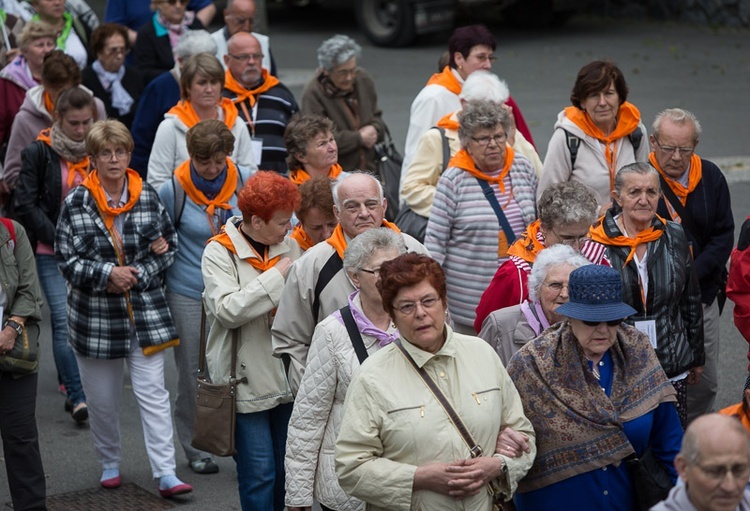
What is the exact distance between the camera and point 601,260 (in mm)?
5840

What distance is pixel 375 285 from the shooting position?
5.05 meters

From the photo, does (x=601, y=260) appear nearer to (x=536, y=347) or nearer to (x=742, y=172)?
(x=536, y=347)

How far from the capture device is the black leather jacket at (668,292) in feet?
19.0

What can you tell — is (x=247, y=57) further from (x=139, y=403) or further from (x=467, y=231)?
(x=139, y=403)

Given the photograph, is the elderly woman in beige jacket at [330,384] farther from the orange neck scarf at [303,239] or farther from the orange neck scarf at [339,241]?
the orange neck scarf at [303,239]

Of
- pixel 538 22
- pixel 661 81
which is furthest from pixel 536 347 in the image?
pixel 538 22

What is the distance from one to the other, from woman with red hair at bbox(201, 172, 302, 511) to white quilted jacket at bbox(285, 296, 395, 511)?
2.85ft

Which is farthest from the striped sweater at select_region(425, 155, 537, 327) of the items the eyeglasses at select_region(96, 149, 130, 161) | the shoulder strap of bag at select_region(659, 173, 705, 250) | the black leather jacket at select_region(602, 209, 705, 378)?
the eyeglasses at select_region(96, 149, 130, 161)

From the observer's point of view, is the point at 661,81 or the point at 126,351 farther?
the point at 661,81

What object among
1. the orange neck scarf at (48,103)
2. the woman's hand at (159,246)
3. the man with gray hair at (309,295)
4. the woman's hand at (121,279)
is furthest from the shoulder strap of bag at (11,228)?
the orange neck scarf at (48,103)

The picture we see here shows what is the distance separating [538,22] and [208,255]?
1780cm

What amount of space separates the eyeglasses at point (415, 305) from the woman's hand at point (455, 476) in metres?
0.56

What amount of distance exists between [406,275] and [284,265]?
149cm

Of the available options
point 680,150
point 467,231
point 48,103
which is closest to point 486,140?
point 467,231
